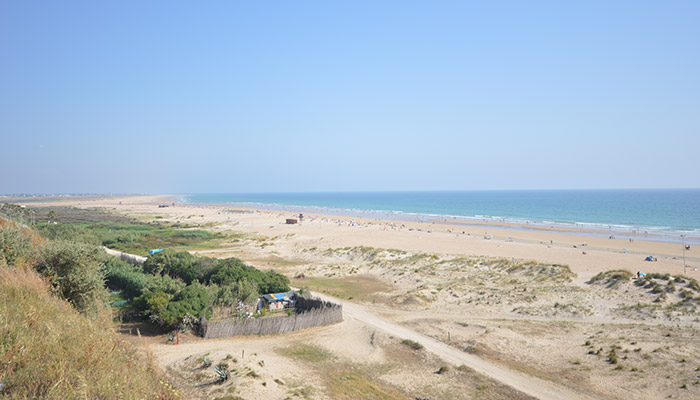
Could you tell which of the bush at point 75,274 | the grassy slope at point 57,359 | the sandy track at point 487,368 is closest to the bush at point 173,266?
the bush at point 75,274

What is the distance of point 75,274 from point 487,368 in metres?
17.7

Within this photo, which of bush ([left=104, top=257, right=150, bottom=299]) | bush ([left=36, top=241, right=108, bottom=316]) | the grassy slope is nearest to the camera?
the grassy slope

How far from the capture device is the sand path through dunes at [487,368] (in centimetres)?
1450

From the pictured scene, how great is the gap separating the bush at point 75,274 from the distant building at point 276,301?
926 cm

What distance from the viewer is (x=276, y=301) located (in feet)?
80.6

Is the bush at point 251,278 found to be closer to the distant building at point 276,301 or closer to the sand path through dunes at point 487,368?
the distant building at point 276,301

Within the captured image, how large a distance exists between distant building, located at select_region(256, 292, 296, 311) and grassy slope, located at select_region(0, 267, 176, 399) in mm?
15224

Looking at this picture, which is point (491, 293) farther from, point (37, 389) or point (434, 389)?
point (37, 389)

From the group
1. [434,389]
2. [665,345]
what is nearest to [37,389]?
[434,389]

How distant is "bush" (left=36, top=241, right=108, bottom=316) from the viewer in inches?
618

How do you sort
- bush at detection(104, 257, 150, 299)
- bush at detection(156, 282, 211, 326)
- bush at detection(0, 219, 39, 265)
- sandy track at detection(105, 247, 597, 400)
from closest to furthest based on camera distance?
1. sandy track at detection(105, 247, 597, 400)
2. bush at detection(0, 219, 39, 265)
3. bush at detection(156, 282, 211, 326)
4. bush at detection(104, 257, 150, 299)

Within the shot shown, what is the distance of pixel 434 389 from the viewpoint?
14648 mm

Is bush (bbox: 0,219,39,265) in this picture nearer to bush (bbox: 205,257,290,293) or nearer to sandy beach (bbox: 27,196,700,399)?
sandy beach (bbox: 27,196,700,399)

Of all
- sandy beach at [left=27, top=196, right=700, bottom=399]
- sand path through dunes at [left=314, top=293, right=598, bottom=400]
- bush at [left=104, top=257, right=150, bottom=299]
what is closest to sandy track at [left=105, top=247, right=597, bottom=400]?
Answer: sand path through dunes at [left=314, top=293, right=598, bottom=400]
